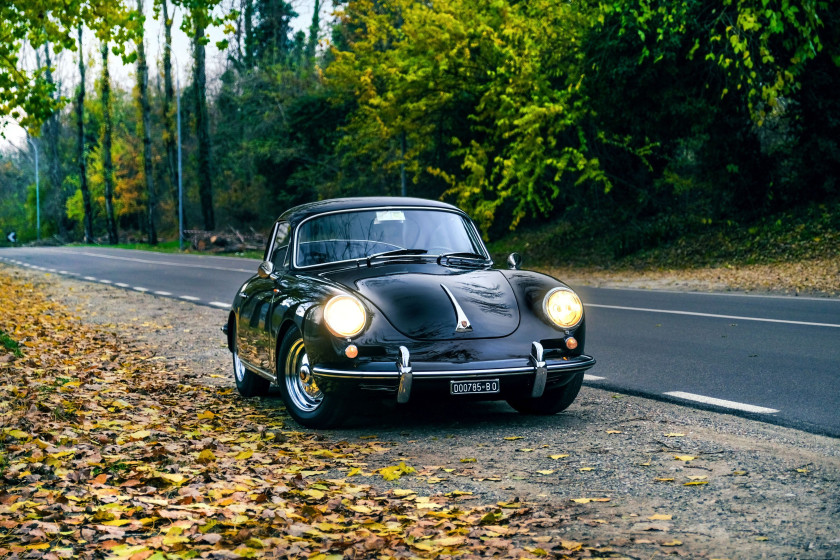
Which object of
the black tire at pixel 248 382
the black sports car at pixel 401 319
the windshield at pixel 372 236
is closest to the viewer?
the black sports car at pixel 401 319

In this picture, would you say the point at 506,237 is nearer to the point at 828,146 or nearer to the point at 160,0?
the point at 828,146

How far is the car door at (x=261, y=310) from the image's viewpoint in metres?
7.14

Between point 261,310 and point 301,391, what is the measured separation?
3.03 feet

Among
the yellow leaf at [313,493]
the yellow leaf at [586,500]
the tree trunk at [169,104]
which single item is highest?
the tree trunk at [169,104]

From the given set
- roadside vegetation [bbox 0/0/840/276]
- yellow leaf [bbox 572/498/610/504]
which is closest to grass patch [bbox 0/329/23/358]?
yellow leaf [bbox 572/498/610/504]

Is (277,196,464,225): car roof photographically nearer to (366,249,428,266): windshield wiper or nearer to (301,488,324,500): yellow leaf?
(366,249,428,266): windshield wiper

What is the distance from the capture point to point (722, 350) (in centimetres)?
994

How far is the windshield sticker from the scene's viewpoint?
7395mm

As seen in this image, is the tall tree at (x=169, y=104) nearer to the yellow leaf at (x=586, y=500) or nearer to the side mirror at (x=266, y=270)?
the side mirror at (x=266, y=270)

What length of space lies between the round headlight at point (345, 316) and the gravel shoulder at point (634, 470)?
74cm

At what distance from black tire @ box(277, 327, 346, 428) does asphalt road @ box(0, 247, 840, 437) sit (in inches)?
108

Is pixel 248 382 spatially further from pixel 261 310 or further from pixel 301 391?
pixel 301 391

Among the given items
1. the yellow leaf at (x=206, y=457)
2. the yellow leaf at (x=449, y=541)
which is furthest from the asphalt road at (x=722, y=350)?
the yellow leaf at (x=206, y=457)

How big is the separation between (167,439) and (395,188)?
36.1 metres
